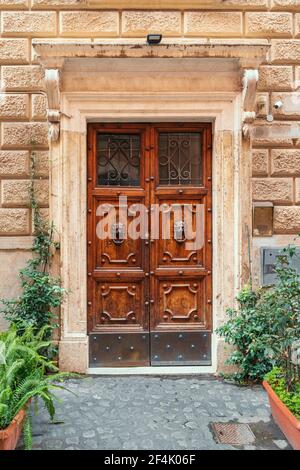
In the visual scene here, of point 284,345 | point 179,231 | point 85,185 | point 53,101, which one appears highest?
point 53,101

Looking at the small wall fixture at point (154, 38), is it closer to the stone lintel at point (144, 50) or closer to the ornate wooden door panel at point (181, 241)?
the stone lintel at point (144, 50)

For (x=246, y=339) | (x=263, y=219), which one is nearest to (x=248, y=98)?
(x=263, y=219)

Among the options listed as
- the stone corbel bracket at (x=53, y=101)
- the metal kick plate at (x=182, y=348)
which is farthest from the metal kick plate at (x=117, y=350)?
the stone corbel bracket at (x=53, y=101)

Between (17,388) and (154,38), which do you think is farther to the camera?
(154,38)

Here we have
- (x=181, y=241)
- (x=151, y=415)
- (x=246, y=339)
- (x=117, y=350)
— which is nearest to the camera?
(x=151, y=415)

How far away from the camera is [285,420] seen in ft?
13.2

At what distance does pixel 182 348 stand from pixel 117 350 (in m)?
0.84

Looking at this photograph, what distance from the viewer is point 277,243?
19.6 feet

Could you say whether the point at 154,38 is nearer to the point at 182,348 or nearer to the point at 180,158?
the point at 180,158

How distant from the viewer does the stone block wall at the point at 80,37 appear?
588 centimetres

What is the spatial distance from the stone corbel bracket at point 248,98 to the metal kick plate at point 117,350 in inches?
118

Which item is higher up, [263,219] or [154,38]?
[154,38]
